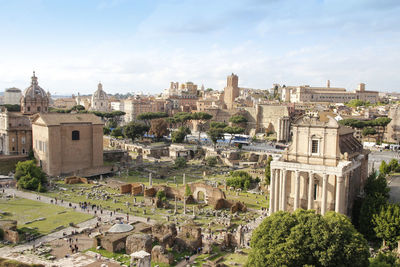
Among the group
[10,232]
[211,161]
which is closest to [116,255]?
[10,232]

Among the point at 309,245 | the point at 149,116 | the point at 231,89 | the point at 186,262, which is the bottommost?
the point at 186,262

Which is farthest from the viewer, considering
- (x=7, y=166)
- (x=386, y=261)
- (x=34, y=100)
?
(x=34, y=100)

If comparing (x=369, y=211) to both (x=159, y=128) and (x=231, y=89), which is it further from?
(x=231, y=89)

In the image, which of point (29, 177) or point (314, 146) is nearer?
point (314, 146)

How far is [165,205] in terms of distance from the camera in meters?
42.7

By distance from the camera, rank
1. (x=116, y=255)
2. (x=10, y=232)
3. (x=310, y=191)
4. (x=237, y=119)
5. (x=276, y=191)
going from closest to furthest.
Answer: (x=116, y=255)
(x=10, y=232)
(x=310, y=191)
(x=276, y=191)
(x=237, y=119)

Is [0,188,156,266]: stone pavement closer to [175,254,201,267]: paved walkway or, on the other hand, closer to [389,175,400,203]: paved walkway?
[175,254,201,267]: paved walkway

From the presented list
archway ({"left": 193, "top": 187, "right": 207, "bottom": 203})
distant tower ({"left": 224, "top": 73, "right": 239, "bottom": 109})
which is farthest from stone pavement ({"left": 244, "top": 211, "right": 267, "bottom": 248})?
distant tower ({"left": 224, "top": 73, "right": 239, "bottom": 109})

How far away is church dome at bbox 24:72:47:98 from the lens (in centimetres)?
7475

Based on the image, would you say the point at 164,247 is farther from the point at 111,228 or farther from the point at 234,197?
the point at 234,197

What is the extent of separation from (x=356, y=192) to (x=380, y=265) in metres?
16.1

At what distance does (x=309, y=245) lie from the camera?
21.2 meters

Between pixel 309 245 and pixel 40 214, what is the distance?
28.0 m

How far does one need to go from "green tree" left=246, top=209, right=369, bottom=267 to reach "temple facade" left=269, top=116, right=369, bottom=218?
9029mm
